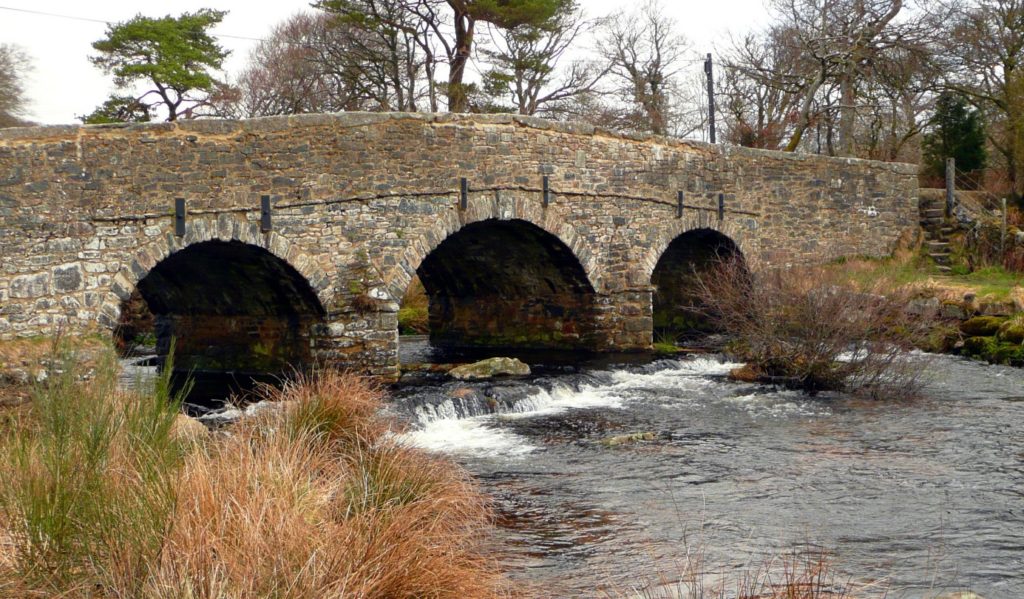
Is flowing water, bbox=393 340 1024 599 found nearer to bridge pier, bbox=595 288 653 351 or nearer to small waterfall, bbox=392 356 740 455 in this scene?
small waterfall, bbox=392 356 740 455

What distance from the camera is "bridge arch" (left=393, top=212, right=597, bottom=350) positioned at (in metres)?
16.7

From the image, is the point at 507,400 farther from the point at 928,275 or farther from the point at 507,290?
the point at 928,275

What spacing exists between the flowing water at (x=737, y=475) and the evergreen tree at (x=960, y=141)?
1147cm

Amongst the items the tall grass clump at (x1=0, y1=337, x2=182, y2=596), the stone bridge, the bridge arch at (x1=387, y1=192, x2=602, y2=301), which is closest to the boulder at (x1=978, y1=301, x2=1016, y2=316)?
the stone bridge

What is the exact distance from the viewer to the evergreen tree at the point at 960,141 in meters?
23.8

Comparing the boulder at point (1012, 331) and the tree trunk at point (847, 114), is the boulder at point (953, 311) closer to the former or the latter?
the boulder at point (1012, 331)

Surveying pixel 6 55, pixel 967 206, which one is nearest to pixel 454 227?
pixel 967 206

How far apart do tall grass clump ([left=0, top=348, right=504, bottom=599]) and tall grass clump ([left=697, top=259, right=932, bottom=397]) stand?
25.5ft

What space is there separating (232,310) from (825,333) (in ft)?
29.2

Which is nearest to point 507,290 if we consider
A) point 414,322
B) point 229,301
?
point 414,322

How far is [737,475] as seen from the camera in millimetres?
8469

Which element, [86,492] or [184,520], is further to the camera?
[86,492]

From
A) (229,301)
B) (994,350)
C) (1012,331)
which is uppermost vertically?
(229,301)

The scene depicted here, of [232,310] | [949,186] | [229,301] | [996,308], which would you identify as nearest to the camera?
[229,301]
